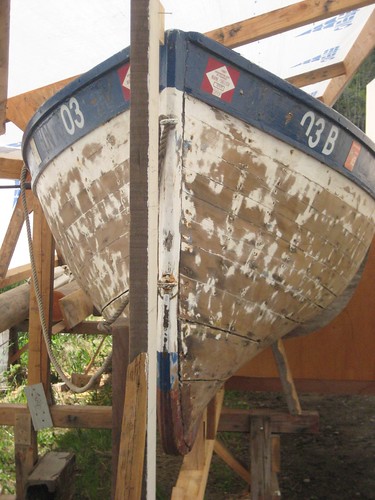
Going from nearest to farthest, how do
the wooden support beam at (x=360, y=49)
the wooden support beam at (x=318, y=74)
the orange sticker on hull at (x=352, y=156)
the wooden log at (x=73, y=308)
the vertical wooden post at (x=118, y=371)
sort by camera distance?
the vertical wooden post at (x=118, y=371) → the orange sticker on hull at (x=352, y=156) → the wooden log at (x=73, y=308) → the wooden support beam at (x=360, y=49) → the wooden support beam at (x=318, y=74)

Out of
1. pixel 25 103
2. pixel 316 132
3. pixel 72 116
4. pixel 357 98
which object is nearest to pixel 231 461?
pixel 316 132

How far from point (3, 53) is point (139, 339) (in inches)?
76.1

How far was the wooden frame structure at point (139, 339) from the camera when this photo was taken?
5.16 feet

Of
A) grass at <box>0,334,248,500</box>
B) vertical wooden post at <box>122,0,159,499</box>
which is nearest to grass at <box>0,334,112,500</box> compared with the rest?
grass at <box>0,334,248,500</box>

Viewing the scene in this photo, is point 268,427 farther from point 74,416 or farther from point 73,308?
point 73,308

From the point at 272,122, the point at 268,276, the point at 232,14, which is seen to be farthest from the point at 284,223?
the point at 232,14

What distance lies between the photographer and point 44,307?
124 inches

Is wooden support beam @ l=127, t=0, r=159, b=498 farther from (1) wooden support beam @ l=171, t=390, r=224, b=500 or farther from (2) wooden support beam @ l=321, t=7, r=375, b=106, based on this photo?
(2) wooden support beam @ l=321, t=7, r=375, b=106

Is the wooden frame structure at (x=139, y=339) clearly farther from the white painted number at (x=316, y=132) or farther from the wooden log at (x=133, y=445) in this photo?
the white painted number at (x=316, y=132)

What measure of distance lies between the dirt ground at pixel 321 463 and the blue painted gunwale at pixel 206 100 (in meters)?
2.51

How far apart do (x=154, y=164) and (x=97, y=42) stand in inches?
75.0

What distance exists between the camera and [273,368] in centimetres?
359

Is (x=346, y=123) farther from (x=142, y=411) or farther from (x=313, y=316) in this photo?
(x=142, y=411)

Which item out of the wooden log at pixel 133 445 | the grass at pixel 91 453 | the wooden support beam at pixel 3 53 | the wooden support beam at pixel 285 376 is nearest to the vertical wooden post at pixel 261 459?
the wooden support beam at pixel 285 376
